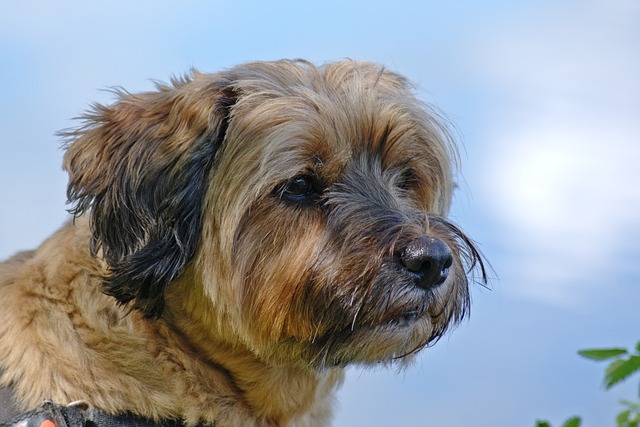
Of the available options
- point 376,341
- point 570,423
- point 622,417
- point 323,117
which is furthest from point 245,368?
point 570,423

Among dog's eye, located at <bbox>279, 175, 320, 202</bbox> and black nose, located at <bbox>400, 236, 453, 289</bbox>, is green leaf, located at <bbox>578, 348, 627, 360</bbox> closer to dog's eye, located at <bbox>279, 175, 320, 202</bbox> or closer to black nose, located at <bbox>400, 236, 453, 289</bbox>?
black nose, located at <bbox>400, 236, 453, 289</bbox>

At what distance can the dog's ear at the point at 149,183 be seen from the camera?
3.70 m

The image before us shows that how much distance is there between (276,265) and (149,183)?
2.46 ft

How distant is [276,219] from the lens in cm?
381

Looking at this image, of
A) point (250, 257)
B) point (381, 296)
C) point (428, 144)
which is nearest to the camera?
point (381, 296)

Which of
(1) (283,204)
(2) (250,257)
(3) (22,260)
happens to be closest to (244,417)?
(2) (250,257)

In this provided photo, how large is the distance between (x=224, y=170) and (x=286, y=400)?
1.20m

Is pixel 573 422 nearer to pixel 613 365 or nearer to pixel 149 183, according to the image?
pixel 613 365

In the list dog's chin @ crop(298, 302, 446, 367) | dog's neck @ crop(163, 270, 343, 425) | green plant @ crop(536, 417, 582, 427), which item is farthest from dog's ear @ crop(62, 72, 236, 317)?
green plant @ crop(536, 417, 582, 427)

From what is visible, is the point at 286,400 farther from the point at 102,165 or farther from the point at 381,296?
the point at 102,165

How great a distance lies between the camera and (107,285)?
366cm

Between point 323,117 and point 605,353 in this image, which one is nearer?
point 605,353

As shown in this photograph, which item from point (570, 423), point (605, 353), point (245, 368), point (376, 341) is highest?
point (605, 353)

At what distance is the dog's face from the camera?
3617 mm
